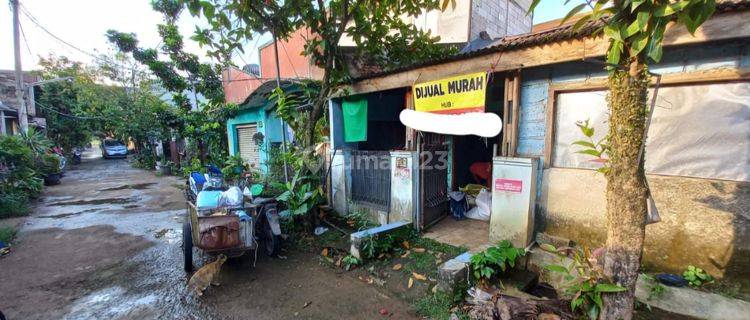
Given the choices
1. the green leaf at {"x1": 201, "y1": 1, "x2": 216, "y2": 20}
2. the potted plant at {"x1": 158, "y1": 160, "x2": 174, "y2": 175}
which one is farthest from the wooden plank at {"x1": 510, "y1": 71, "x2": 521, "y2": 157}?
the potted plant at {"x1": 158, "y1": 160, "x2": 174, "y2": 175}

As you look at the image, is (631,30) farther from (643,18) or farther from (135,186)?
(135,186)

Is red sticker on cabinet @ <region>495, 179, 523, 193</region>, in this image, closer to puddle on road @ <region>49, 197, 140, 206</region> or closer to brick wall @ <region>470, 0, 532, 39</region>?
brick wall @ <region>470, 0, 532, 39</region>

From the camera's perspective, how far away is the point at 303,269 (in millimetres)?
5086

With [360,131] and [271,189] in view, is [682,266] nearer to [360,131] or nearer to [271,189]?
[360,131]

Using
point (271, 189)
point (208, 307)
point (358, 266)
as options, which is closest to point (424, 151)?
Result: point (358, 266)

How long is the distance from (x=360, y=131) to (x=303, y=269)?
2986 millimetres

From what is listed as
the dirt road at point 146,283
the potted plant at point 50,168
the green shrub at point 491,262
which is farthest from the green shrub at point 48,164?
the green shrub at point 491,262

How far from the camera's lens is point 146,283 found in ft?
15.2

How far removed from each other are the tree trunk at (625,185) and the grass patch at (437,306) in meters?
1.64

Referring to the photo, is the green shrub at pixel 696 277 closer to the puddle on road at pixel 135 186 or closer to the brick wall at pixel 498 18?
the brick wall at pixel 498 18

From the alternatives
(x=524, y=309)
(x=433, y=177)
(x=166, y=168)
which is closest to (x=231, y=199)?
(x=433, y=177)

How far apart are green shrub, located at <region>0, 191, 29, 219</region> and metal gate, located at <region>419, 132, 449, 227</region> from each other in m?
11.0

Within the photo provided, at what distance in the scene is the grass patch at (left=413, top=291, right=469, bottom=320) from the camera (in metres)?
3.62

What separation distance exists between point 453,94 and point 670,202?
3.09m
